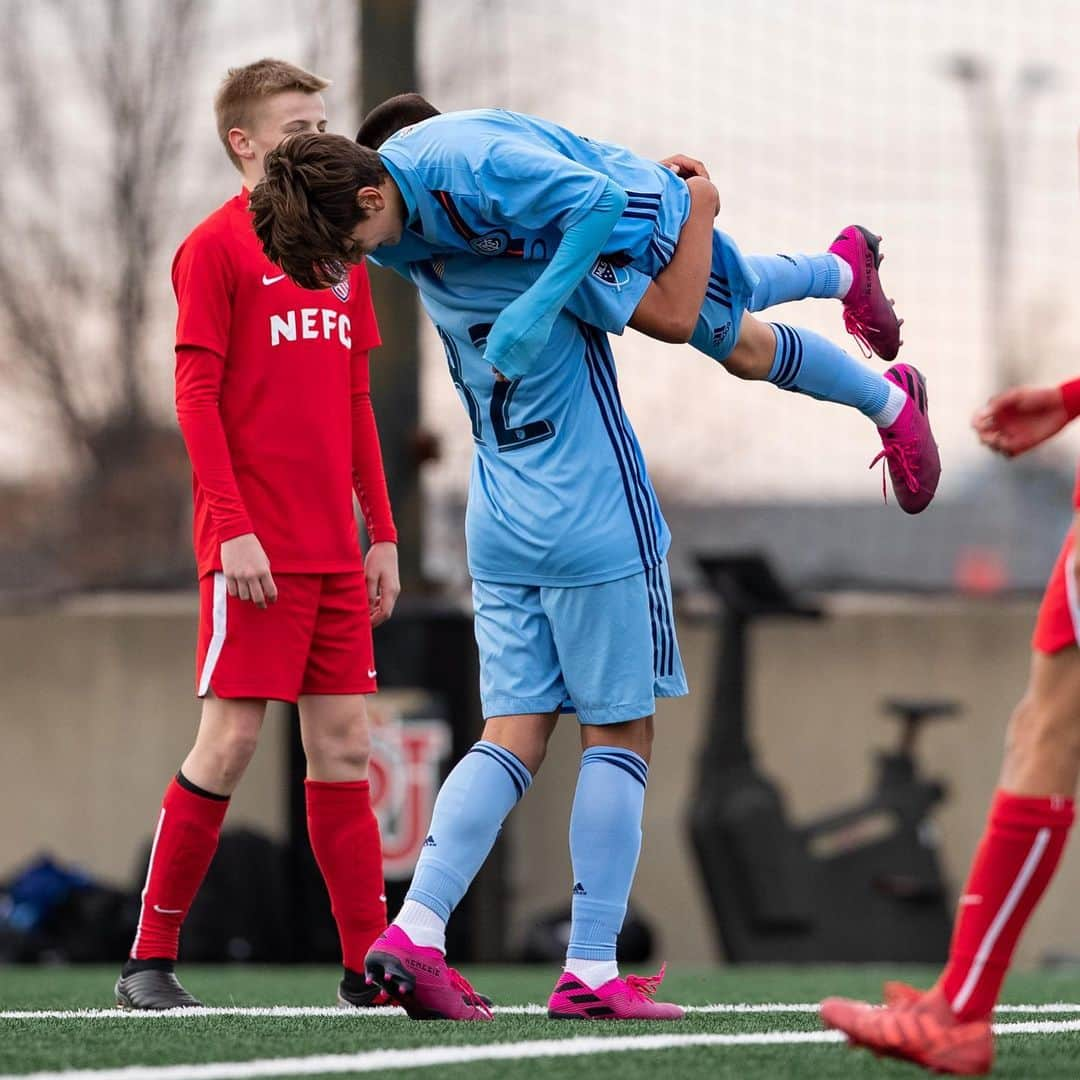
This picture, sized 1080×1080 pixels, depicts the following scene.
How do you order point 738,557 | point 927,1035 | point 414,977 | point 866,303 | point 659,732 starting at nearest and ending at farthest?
1. point 927,1035
2. point 414,977
3. point 866,303
4. point 738,557
5. point 659,732

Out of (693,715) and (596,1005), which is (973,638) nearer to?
(693,715)

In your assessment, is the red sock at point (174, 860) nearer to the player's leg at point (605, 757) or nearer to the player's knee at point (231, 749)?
the player's knee at point (231, 749)

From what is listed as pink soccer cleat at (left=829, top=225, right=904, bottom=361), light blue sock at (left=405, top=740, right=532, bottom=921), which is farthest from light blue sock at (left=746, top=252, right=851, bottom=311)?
light blue sock at (left=405, top=740, right=532, bottom=921)

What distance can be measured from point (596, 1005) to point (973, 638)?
633 centimetres

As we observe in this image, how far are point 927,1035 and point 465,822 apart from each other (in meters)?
1.10

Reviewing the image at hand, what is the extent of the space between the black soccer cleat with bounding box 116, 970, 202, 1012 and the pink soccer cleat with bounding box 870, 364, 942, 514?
182 cm

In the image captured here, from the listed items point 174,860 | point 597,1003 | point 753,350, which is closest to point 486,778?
point 597,1003

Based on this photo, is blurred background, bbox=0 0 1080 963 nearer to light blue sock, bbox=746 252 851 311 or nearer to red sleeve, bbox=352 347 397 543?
red sleeve, bbox=352 347 397 543

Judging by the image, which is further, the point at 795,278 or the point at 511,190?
the point at 795,278

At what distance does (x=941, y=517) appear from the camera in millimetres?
10383

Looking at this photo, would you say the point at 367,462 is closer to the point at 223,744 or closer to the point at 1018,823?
the point at 223,744

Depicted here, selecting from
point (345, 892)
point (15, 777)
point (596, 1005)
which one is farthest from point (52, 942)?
point (596, 1005)

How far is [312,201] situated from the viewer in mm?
3752

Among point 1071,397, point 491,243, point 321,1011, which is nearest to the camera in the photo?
point 1071,397
